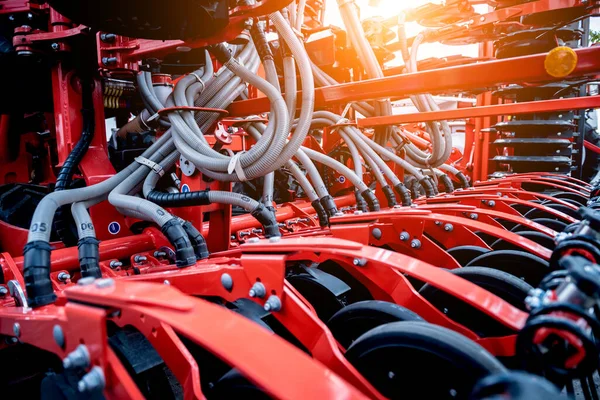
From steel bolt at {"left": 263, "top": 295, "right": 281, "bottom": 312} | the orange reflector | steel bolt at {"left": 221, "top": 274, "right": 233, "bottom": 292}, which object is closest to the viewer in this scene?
steel bolt at {"left": 263, "top": 295, "right": 281, "bottom": 312}

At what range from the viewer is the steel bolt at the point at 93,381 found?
91 cm

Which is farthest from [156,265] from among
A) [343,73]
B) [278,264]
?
[343,73]

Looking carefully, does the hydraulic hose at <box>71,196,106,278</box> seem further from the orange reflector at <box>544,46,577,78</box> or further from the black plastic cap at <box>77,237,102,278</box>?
the orange reflector at <box>544,46,577,78</box>

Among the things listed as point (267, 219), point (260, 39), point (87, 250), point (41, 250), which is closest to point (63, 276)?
point (87, 250)

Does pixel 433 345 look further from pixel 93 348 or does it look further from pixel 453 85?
pixel 453 85

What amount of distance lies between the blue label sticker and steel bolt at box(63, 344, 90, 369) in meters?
1.45

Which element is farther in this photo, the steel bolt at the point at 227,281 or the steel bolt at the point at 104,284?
the steel bolt at the point at 227,281

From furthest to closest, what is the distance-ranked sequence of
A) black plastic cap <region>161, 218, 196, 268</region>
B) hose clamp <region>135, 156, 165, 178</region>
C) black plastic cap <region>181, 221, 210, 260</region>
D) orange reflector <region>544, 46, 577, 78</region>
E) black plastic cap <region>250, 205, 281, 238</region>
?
hose clamp <region>135, 156, 165, 178</region>
black plastic cap <region>250, 205, 281, 238</region>
black plastic cap <region>181, 221, 210, 260</region>
black plastic cap <region>161, 218, 196, 268</region>
orange reflector <region>544, 46, 577, 78</region>

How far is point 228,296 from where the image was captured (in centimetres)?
136

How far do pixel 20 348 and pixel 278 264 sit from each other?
52.3 inches

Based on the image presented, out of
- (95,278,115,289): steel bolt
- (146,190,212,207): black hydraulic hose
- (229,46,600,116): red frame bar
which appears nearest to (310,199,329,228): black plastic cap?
(229,46,600,116): red frame bar

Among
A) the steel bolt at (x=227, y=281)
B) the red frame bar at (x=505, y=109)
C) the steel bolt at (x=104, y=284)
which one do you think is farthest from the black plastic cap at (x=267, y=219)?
the red frame bar at (x=505, y=109)

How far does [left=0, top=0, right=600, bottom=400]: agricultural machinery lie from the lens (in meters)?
0.87

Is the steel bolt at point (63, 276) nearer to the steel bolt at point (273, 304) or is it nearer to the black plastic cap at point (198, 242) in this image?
the black plastic cap at point (198, 242)
